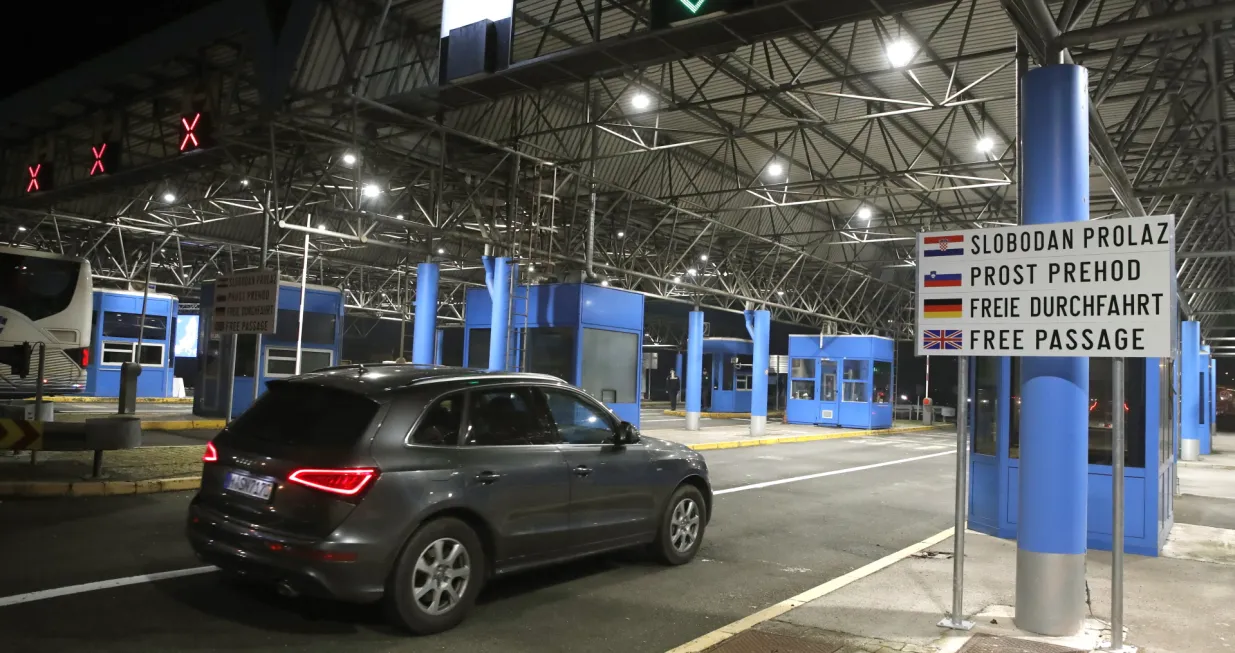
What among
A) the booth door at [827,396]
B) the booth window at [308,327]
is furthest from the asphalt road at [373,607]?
the booth door at [827,396]

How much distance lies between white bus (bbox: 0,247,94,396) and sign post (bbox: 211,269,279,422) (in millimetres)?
3309

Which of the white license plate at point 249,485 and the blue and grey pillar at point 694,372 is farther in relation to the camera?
the blue and grey pillar at point 694,372

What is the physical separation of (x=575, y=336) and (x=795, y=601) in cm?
1038

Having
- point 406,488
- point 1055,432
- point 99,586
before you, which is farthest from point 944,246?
point 99,586

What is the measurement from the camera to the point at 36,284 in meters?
13.3

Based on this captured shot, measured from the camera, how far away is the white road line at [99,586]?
5227 mm

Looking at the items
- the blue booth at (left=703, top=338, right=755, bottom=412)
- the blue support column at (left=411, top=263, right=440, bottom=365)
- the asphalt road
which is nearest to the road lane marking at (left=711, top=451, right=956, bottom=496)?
the asphalt road

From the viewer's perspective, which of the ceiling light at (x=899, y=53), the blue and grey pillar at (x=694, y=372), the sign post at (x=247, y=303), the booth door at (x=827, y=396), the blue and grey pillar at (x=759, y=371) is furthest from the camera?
the booth door at (x=827, y=396)

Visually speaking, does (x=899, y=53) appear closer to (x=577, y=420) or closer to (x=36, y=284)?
(x=577, y=420)

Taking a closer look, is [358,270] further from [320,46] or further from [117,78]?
[320,46]

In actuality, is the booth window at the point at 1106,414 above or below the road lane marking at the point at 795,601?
above

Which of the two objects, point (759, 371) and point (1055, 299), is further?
point (759, 371)

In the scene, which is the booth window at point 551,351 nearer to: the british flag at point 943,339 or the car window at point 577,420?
the car window at point 577,420

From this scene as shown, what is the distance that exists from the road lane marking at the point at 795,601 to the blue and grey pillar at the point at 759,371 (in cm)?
1585
